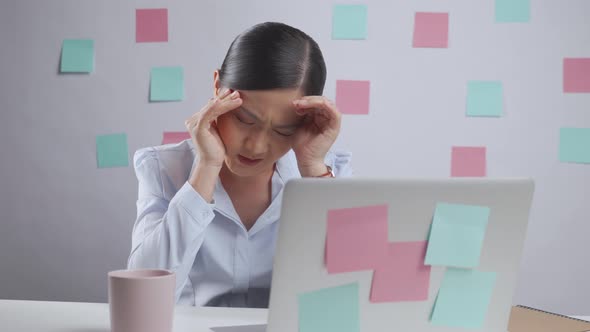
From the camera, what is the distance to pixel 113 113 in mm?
2018

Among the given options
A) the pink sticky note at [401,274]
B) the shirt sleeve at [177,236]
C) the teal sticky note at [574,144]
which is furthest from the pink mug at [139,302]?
the teal sticky note at [574,144]

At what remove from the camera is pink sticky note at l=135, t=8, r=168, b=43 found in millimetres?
1997

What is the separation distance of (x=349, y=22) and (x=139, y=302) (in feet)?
4.93

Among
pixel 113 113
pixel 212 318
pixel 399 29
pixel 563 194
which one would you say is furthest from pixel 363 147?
pixel 212 318

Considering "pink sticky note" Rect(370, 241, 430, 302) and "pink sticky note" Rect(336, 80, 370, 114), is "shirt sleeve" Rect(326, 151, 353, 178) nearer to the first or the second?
"pink sticky note" Rect(336, 80, 370, 114)

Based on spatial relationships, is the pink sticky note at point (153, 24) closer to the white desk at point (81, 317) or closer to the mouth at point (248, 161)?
the mouth at point (248, 161)

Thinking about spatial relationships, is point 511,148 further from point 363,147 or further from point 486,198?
point 486,198

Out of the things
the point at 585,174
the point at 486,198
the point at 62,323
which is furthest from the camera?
the point at 585,174

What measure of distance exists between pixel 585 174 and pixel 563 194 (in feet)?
0.31

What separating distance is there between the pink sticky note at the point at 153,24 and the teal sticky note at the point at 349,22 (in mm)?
535

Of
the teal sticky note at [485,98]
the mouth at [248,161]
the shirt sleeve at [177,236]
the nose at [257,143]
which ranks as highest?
the teal sticky note at [485,98]

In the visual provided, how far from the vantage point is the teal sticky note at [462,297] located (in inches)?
25.7

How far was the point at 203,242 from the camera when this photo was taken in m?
1.29

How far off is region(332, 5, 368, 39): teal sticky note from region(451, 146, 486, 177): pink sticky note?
476 millimetres
